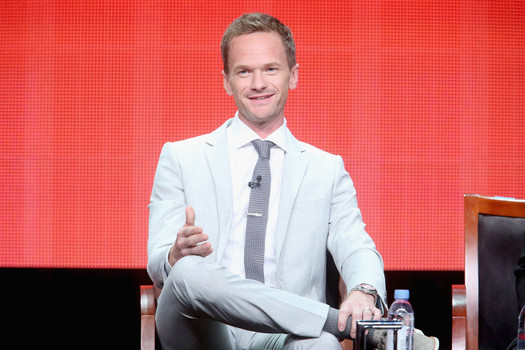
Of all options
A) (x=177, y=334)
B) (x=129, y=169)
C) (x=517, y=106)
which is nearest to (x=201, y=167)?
(x=177, y=334)

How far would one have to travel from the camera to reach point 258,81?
197 centimetres

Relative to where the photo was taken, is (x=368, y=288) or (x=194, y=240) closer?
(x=194, y=240)

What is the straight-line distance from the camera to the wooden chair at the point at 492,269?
76.7 inches

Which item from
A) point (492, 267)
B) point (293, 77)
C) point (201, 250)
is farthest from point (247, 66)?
point (492, 267)

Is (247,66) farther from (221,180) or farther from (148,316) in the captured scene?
(148,316)

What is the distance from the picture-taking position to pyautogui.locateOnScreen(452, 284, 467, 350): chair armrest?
1884 mm

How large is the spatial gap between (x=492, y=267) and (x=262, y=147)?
0.76 meters

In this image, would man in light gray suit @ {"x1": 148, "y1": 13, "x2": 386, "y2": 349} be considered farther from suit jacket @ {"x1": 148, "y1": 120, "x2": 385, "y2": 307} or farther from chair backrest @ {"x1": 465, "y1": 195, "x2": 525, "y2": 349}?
chair backrest @ {"x1": 465, "y1": 195, "x2": 525, "y2": 349}

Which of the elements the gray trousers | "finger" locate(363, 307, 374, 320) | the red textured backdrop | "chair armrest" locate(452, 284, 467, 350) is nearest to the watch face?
"finger" locate(363, 307, 374, 320)

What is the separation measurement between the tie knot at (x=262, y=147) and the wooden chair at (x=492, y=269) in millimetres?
625

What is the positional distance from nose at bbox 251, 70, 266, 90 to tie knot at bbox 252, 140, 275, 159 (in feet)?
0.52

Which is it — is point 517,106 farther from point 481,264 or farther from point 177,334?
point 177,334

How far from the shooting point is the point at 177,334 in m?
1.55

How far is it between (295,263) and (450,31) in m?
1.55
